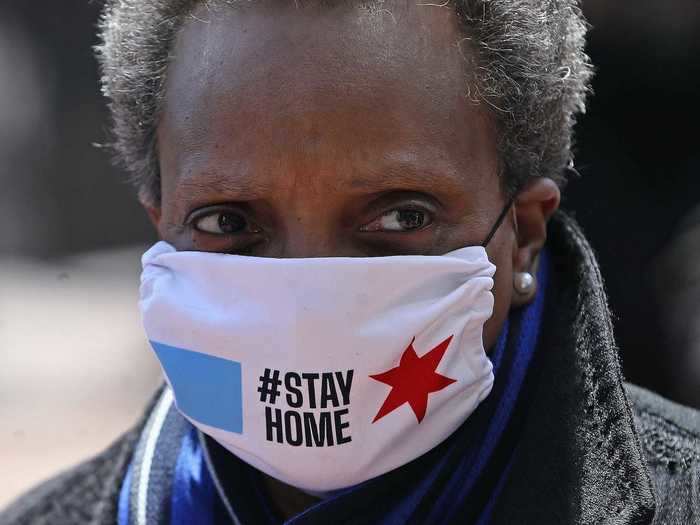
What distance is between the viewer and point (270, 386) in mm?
1936

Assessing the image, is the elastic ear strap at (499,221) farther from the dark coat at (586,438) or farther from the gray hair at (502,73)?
the dark coat at (586,438)

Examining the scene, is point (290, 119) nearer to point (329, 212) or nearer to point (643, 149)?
point (329, 212)

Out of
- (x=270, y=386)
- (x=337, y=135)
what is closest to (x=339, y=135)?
(x=337, y=135)

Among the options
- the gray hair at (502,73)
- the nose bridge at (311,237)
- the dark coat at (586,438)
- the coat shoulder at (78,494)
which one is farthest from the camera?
the coat shoulder at (78,494)

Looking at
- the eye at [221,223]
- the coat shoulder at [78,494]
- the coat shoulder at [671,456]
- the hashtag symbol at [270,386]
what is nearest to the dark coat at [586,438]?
the coat shoulder at [671,456]

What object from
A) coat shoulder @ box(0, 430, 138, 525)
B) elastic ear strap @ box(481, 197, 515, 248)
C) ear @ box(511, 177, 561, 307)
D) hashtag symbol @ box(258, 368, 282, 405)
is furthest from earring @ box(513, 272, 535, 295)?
coat shoulder @ box(0, 430, 138, 525)

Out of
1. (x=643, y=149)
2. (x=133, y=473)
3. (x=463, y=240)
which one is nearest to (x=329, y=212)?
(x=463, y=240)

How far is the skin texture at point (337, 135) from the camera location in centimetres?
192

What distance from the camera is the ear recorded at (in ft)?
7.11

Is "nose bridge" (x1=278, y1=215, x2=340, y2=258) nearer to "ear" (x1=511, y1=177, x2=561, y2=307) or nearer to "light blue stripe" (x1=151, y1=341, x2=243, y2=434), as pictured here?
"light blue stripe" (x1=151, y1=341, x2=243, y2=434)

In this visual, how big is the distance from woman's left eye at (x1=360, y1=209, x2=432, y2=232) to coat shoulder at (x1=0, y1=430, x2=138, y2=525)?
890mm

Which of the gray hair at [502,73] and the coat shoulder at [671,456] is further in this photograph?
the gray hair at [502,73]

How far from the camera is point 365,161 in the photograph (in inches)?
75.6

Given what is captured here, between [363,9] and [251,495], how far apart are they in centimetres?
107
